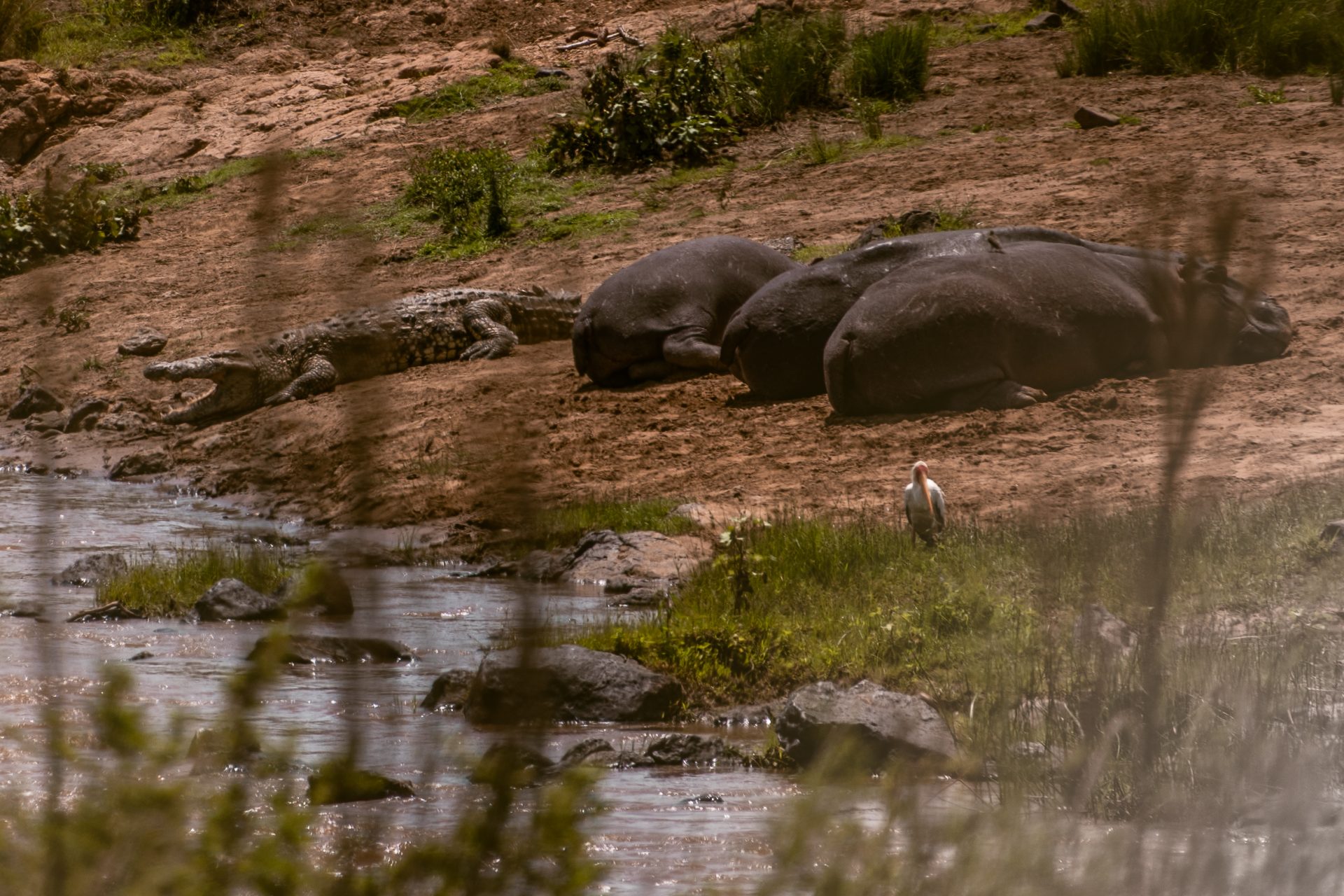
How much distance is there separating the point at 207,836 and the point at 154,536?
7.96 metres

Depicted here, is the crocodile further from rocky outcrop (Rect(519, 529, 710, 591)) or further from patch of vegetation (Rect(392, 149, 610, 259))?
rocky outcrop (Rect(519, 529, 710, 591))

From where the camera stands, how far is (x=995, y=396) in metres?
9.63

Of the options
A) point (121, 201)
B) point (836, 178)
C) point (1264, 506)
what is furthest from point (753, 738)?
point (121, 201)

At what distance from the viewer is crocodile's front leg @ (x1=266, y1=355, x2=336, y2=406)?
13383mm

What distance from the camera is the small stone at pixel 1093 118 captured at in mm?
14891

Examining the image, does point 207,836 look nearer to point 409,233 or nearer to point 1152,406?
point 1152,406

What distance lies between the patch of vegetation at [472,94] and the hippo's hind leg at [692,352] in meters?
10.4

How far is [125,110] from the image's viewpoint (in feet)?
79.3

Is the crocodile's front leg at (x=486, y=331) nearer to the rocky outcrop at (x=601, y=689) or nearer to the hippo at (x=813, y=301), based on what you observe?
the hippo at (x=813, y=301)

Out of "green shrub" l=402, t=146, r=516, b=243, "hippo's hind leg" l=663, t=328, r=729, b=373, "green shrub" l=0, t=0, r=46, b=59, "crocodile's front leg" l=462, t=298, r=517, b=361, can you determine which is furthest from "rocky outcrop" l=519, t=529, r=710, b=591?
"green shrub" l=0, t=0, r=46, b=59

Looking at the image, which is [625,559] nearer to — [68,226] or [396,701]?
[396,701]

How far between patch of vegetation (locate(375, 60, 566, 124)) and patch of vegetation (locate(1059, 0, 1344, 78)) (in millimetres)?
7589

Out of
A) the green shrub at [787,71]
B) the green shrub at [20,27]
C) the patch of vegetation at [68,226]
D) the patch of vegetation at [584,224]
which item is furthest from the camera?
the green shrub at [20,27]

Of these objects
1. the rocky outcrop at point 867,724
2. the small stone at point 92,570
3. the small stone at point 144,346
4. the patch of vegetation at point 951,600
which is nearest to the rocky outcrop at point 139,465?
the small stone at point 144,346
